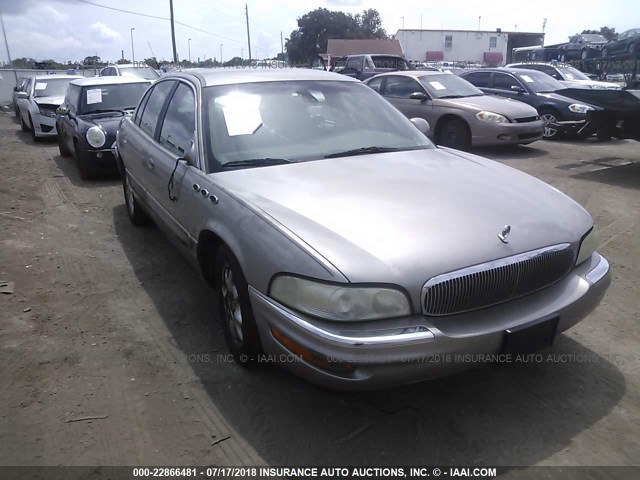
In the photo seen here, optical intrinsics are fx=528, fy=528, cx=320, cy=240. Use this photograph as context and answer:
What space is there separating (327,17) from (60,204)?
253 feet

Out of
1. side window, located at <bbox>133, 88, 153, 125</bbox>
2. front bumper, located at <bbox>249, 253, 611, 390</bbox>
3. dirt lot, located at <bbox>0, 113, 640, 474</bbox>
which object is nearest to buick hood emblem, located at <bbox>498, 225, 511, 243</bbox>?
front bumper, located at <bbox>249, 253, 611, 390</bbox>

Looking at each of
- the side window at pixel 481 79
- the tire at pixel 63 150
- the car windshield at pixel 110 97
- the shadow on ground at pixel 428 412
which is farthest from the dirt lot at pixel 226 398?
the side window at pixel 481 79

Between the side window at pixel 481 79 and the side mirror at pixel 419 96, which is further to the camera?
the side window at pixel 481 79

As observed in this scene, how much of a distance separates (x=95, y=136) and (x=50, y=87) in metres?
6.96

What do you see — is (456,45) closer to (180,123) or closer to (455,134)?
(455,134)

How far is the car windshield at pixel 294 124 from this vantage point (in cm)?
336

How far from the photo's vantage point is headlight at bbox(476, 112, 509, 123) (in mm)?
9453

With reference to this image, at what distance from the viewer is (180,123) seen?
12.6ft

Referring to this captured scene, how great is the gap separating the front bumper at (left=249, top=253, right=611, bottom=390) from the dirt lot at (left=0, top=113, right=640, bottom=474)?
382 millimetres

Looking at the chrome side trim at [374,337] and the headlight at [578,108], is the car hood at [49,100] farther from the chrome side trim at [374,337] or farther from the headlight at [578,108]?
the chrome side trim at [374,337]

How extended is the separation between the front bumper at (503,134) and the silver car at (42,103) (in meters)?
9.26

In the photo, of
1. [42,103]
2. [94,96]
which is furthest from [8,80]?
[94,96]

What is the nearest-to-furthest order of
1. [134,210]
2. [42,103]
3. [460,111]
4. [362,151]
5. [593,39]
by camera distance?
1. [362,151]
2. [134,210]
3. [460,111]
4. [42,103]
5. [593,39]

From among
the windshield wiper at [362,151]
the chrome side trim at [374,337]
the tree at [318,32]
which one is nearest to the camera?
the chrome side trim at [374,337]
